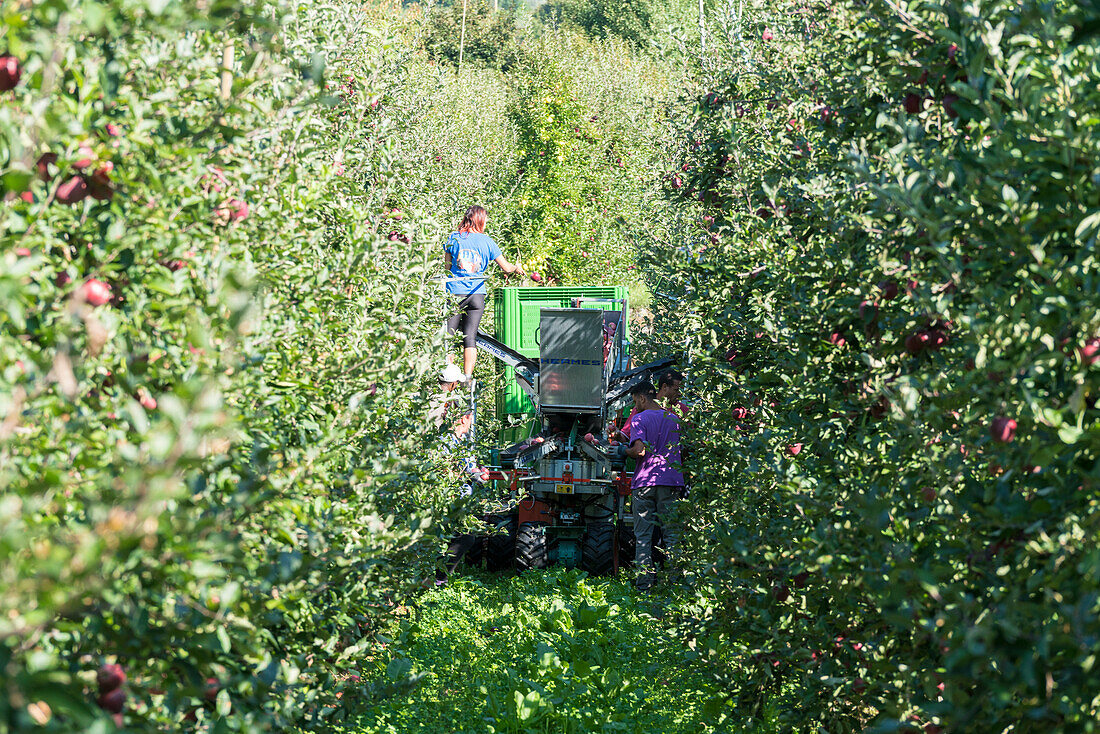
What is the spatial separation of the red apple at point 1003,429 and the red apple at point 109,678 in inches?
84.5

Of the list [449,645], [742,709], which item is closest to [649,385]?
[449,645]

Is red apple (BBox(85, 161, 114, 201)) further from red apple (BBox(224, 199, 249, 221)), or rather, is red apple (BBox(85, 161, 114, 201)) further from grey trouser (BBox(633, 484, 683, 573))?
grey trouser (BBox(633, 484, 683, 573))

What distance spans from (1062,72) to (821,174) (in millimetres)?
2235

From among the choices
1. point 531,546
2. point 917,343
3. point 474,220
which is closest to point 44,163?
point 917,343

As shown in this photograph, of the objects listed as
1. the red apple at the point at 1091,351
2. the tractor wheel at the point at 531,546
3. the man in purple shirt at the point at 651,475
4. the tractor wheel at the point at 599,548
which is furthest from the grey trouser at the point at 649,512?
the red apple at the point at 1091,351

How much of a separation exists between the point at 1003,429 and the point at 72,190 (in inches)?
94.5

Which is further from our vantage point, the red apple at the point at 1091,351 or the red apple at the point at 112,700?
the red apple at the point at 1091,351

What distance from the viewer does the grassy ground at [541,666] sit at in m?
5.58

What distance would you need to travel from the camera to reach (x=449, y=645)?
7289 mm

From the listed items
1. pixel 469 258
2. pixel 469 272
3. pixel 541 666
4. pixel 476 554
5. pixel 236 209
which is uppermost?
pixel 236 209

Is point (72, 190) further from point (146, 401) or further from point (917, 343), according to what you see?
point (917, 343)

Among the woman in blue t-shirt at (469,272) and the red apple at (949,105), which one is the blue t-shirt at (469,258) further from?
the red apple at (949,105)

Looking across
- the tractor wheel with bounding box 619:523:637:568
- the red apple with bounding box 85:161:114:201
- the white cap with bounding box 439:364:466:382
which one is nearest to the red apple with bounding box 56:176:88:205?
the red apple with bounding box 85:161:114:201

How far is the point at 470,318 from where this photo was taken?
9.73 meters
